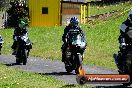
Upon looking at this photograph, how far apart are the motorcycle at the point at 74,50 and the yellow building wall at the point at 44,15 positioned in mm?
35384

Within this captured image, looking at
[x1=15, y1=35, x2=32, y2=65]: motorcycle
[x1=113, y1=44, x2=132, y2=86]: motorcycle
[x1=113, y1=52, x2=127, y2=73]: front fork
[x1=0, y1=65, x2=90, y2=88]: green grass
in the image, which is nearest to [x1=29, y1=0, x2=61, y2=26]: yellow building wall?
[x1=15, y1=35, x2=32, y2=65]: motorcycle

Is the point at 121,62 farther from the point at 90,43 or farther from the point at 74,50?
the point at 90,43

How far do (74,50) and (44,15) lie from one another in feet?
121

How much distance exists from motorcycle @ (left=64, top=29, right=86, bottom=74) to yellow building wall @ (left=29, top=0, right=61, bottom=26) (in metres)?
35.4

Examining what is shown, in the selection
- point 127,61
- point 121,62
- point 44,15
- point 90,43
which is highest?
point 127,61

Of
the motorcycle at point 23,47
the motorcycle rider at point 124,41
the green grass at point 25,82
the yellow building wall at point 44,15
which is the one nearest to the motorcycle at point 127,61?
the motorcycle rider at point 124,41

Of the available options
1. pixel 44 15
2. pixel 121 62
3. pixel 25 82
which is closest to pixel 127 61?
pixel 121 62

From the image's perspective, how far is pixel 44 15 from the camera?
53.2 metres

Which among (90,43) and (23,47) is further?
(90,43)

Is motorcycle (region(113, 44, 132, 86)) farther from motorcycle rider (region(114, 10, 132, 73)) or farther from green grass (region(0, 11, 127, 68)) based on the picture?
green grass (region(0, 11, 127, 68))

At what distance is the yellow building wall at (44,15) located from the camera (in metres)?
52.8

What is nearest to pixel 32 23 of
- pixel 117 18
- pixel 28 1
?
pixel 28 1

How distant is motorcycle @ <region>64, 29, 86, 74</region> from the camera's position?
53.5 ft

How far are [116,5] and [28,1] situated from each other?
24.8 metres
